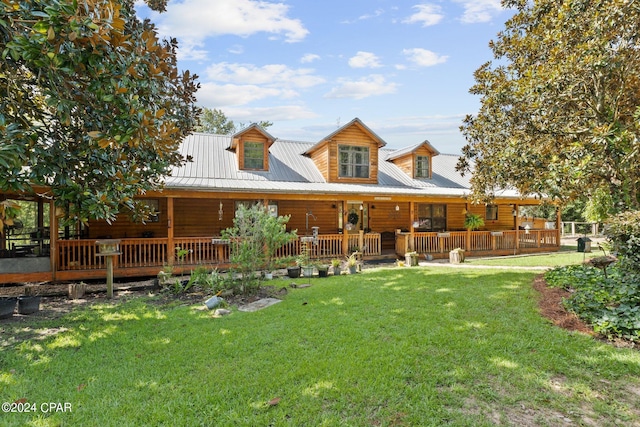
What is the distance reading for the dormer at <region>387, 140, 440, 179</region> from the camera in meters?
16.1

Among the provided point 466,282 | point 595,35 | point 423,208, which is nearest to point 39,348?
point 466,282

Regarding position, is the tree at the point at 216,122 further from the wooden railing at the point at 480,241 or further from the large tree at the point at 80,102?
the large tree at the point at 80,102

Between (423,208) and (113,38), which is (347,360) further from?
(423,208)

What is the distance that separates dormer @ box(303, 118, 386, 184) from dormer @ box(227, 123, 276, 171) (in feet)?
8.37

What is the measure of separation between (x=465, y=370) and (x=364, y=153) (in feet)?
39.5

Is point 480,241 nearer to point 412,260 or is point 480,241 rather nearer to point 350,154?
point 412,260

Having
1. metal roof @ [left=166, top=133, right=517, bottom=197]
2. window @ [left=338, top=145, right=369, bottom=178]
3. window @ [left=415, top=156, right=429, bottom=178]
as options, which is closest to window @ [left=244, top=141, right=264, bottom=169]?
metal roof @ [left=166, top=133, right=517, bottom=197]

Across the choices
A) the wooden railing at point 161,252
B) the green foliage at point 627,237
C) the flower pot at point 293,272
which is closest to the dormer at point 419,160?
the wooden railing at point 161,252

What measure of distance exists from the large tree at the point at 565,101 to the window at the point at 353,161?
5.83 meters

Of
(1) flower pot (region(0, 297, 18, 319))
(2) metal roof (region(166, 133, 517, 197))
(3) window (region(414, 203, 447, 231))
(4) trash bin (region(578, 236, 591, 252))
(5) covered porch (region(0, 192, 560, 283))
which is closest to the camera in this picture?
(1) flower pot (region(0, 297, 18, 319))

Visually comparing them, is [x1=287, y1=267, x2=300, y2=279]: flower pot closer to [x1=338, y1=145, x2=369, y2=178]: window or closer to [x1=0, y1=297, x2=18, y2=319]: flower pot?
[x1=338, y1=145, x2=369, y2=178]: window

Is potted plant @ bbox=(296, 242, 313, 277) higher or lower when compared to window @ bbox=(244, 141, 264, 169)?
lower

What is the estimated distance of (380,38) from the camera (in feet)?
37.3

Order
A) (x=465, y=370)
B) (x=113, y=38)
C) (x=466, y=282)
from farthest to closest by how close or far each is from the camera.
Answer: (x=466, y=282)
(x=465, y=370)
(x=113, y=38)
